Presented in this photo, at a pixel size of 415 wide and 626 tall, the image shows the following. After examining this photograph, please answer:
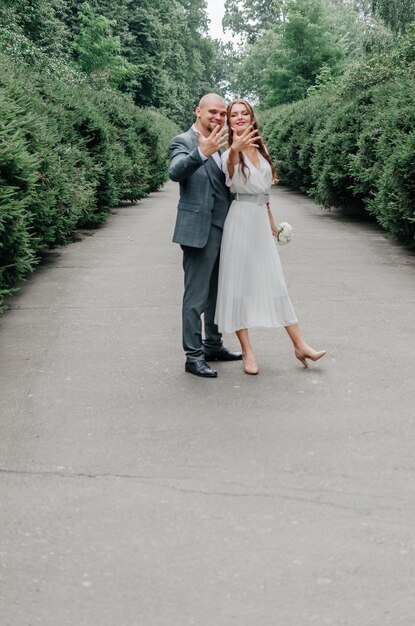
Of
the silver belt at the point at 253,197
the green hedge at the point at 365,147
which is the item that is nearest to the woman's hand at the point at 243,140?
the silver belt at the point at 253,197

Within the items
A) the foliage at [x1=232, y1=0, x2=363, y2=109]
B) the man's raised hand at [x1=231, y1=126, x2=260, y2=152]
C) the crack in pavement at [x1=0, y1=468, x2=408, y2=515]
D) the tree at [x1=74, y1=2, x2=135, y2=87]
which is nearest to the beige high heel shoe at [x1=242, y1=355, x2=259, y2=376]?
the man's raised hand at [x1=231, y1=126, x2=260, y2=152]

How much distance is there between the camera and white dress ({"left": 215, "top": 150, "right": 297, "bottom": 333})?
6258 mm

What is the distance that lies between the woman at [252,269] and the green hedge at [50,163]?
2250 mm

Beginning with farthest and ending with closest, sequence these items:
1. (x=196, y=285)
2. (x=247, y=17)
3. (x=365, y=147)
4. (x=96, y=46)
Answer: (x=247, y=17), (x=96, y=46), (x=365, y=147), (x=196, y=285)

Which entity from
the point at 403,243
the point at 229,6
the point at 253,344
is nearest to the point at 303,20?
the point at 403,243

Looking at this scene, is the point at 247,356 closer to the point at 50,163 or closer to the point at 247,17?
the point at 50,163

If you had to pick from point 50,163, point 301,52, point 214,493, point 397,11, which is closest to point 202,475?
point 214,493

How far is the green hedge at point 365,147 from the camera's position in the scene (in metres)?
12.0

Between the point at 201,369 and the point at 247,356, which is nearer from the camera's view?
the point at 201,369

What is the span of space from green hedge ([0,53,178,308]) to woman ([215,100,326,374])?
2250mm

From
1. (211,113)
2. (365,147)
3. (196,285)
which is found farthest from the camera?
(365,147)

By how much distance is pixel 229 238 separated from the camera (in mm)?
6270

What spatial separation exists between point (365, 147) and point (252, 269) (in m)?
9.27

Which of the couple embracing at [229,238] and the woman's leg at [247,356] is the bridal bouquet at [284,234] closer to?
the couple embracing at [229,238]
